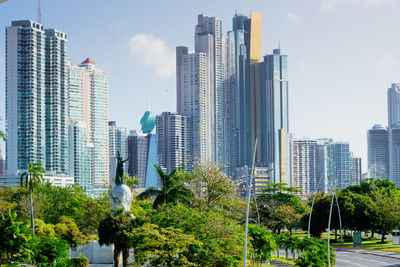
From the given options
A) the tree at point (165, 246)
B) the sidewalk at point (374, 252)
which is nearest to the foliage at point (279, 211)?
the sidewalk at point (374, 252)

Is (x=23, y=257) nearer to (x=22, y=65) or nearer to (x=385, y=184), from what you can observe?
(x=385, y=184)

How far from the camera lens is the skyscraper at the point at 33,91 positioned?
558 feet

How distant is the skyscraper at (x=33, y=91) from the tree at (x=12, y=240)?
141814 millimetres

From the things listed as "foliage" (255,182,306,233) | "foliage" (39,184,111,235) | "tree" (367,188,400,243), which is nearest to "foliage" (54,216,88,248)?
"foliage" (39,184,111,235)

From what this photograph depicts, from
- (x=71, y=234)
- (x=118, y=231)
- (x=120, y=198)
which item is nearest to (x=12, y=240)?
(x=118, y=231)

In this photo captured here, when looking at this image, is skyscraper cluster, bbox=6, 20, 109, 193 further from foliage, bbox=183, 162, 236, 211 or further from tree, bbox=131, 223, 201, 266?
tree, bbox=131, 223, 201, 266

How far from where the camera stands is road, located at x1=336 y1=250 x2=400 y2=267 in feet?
173

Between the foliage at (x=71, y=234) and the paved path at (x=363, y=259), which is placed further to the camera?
the foliage at (x=71, y=234)

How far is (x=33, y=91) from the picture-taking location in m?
171

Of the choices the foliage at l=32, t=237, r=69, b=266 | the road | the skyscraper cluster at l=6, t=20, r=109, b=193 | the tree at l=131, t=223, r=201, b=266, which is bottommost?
the road

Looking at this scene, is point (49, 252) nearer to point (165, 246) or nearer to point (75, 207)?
point (165, 246)

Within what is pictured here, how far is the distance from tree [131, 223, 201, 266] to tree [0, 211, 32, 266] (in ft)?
23.7

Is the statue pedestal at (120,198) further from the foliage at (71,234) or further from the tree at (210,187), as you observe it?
the foliage at (71,234)

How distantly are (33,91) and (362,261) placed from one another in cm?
13560
